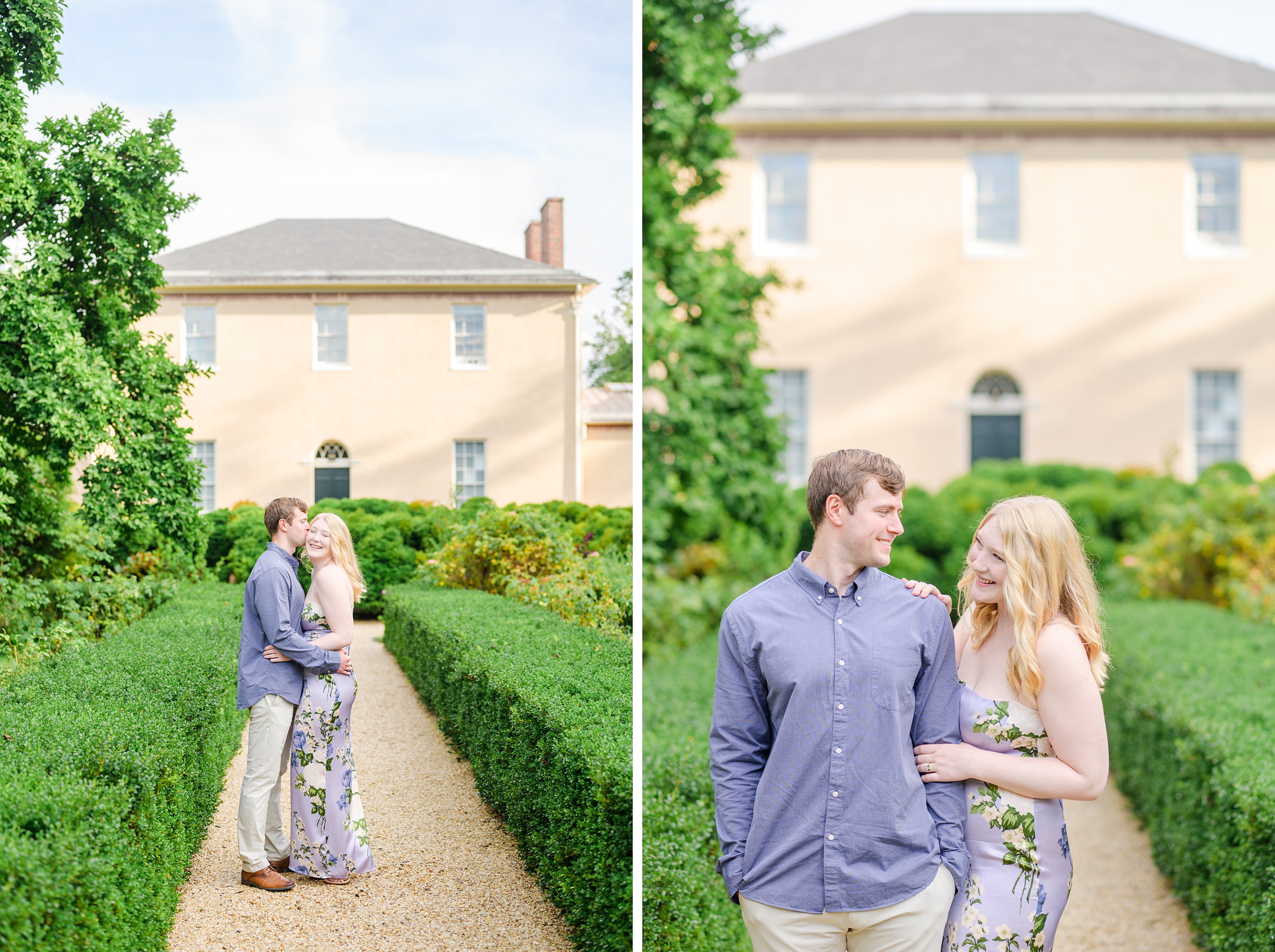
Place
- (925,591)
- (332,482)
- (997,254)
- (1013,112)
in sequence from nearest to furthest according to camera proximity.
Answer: (925,591) → (332,482) → (1013,112) → (997,254)

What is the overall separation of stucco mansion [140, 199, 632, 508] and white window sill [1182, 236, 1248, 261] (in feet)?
41.6

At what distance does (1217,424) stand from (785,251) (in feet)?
20.9

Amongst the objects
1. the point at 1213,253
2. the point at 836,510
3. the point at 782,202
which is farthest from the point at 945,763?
the point at 1213,253

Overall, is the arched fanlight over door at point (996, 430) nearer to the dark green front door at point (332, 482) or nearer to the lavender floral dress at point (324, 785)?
the dark green front door at point (332, 482)

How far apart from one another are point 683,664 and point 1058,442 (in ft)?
28.4

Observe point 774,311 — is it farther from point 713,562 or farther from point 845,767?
point 845,767

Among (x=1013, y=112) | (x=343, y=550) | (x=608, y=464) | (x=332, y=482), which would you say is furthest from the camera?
(x=1013, y=112)

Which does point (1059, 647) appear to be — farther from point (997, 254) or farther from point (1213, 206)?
point (1213, 206)

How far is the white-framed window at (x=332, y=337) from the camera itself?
11.1 feet

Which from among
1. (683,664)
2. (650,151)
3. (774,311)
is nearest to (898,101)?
(774,311)

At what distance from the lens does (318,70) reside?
11.0 ft

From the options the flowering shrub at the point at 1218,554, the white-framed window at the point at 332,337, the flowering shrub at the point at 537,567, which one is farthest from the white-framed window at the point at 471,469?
the flowering shrub at the point at 1218,554

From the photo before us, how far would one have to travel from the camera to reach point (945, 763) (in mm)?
2422

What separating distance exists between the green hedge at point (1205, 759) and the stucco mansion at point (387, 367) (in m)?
2.77
